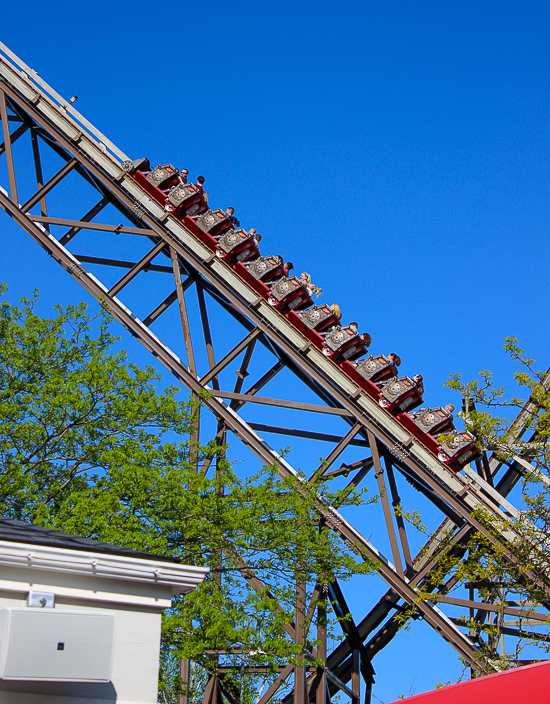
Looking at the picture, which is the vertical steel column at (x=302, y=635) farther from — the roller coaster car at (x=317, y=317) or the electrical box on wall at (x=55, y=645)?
the electrical box on wall at (x=55, y=645)

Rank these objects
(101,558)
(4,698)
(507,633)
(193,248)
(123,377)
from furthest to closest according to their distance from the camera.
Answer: (193,248) < (123,377) < (507,633) < (101,558) < (4,698)

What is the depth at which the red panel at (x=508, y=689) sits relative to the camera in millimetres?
6434

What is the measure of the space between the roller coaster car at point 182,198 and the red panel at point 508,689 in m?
15.2

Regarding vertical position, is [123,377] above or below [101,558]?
above

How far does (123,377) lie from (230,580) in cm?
533

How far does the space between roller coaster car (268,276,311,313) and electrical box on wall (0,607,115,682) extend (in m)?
12.1

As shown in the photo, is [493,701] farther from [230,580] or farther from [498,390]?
[498,390]

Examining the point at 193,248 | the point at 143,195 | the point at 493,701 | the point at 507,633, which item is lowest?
the point at 493,701

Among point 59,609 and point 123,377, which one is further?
point 123,377

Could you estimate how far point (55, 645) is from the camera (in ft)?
24.5

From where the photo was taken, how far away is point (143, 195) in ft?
66.0

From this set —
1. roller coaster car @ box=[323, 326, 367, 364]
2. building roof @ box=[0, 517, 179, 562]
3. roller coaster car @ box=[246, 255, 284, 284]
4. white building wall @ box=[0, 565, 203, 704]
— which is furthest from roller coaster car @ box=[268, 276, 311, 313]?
white building wall @ box=[0, 565, 203, 704]

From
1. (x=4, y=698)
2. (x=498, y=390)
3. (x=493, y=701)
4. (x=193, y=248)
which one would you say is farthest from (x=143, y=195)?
(x=493, y=701)

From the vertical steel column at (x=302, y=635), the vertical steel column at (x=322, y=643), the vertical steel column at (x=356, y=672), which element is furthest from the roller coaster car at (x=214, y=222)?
the vertical steel column at (x=356, y=672)
